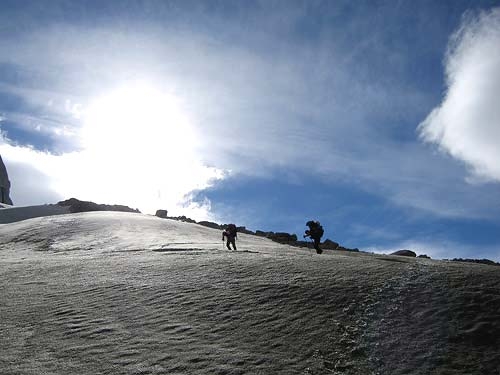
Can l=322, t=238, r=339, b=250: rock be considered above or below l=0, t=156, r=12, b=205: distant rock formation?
below

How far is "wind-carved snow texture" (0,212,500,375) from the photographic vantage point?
7.55 metres

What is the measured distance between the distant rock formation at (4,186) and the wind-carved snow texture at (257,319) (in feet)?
387

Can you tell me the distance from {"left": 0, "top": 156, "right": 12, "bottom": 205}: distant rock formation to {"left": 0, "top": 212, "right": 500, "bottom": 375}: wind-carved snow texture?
11791cm

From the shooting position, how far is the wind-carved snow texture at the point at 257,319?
755cm

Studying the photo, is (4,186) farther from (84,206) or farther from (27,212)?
(27,212)

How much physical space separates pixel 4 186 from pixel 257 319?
5155 inches

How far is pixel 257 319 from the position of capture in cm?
938

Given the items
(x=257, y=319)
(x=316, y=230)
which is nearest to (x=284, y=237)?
(x=316, y=230)

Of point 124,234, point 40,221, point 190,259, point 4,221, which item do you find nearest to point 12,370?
point 190,259

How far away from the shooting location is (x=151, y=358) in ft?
25.7

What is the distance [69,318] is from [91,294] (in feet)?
7.00

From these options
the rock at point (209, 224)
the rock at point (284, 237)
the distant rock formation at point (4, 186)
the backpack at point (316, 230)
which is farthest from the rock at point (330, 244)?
the distant rock formation at point (4, 186)

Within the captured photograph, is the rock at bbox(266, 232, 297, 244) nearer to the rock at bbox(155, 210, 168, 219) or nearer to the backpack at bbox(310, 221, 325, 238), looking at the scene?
the rock at bbox(155, 210, 168, 219)

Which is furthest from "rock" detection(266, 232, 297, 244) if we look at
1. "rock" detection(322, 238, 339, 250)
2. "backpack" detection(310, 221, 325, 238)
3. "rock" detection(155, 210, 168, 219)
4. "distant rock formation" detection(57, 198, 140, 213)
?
"distant rock formation" detection(57, 198, 140, 213)
